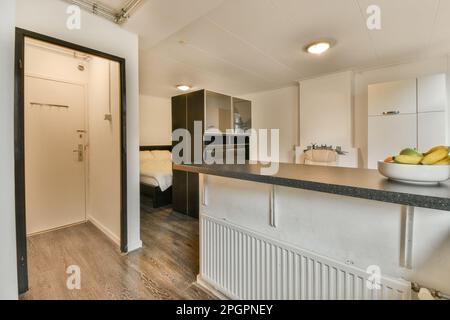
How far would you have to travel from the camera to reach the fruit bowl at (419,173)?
0.79m

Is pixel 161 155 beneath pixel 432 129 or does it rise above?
beneath

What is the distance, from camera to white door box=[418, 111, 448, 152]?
2679 millimetres

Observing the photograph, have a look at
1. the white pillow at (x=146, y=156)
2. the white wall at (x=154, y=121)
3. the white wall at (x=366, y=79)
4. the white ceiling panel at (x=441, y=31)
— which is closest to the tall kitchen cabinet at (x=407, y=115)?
the white ceiling panel at (x=441, y=31)

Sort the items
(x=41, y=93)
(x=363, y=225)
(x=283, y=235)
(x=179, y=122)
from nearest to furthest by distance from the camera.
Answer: (x=363, y=225) → (x=283, y=235) → (x=41, y=93) → (x=179, y=122)

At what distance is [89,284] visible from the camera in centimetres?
180

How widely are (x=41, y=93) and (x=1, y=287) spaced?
99.3 inches

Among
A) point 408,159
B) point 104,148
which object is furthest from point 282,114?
point 408,159

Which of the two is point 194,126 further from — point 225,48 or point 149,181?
point 149,181

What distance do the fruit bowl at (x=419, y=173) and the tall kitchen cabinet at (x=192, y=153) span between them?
9.09 feet

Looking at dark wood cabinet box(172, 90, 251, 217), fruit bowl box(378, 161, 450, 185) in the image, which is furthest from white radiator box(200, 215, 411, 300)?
dark wood cabinet box(172, 90, 251, 217)

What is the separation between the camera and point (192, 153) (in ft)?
11.4

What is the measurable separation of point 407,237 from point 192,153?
297 centimetres

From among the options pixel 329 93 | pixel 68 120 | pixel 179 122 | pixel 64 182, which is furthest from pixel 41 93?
pixel 329 93
